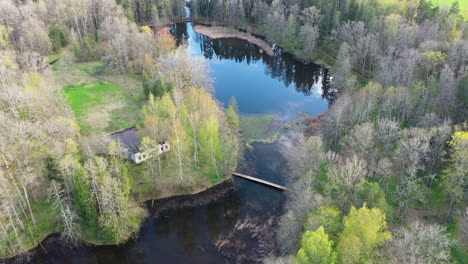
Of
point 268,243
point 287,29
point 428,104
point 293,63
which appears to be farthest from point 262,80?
point 268,243

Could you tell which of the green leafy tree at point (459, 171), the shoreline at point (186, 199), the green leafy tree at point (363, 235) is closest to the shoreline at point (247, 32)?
the shoreline at point (186, 199)

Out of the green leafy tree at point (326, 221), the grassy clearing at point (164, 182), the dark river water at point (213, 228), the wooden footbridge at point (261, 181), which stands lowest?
the dark river water at point (213, 228)

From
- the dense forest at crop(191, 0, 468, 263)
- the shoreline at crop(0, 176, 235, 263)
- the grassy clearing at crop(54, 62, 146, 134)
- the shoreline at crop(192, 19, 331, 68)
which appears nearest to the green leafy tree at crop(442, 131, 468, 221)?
the dense forest at crop(191, 0, 468, 263)

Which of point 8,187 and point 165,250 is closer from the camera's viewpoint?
point 8,187

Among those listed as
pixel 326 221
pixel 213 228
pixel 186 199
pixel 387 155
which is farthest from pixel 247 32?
pixel 326 221

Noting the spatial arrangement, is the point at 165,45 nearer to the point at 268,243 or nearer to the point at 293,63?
the point at 293,63

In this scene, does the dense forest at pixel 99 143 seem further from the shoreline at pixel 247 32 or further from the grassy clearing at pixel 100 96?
the shoreline at pixel 247 32
